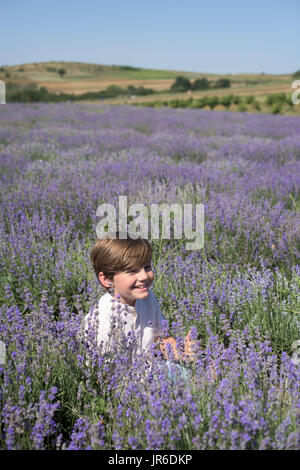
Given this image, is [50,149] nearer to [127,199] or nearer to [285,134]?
[127,199]

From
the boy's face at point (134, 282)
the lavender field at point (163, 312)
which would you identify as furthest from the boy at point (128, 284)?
the lavender field at point (163, 312)

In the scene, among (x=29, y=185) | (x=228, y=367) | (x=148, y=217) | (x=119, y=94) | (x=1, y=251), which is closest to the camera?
(x=228, y=367)

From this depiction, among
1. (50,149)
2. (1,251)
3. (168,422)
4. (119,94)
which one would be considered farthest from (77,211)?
(119,94)

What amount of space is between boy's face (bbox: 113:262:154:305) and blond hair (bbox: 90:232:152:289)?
0.03m

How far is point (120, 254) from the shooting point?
6.64ft

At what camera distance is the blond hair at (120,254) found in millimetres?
2027

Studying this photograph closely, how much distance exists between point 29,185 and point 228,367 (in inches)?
134

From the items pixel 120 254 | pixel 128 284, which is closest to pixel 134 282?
pixel 128 284

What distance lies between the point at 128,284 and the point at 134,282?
3 cm

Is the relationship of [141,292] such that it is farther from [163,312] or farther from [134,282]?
[163,312]

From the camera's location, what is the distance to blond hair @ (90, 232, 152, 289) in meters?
2.03

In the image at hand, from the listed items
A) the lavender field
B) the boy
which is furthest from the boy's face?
the lavender field

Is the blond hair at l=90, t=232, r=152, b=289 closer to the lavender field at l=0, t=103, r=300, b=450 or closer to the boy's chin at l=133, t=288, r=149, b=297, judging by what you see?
the boy's chin at l=133, t=288, r=149, b=297
